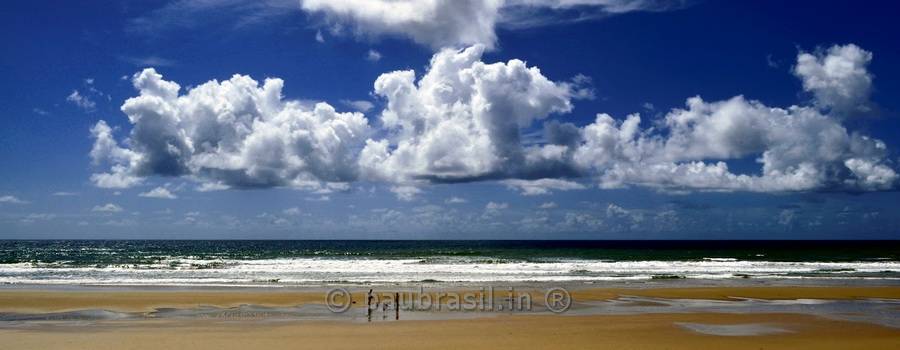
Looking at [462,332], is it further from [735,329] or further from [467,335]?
[735,329]

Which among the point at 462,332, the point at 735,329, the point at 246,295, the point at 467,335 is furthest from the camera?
the point at 246,295

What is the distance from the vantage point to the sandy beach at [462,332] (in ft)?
50.1

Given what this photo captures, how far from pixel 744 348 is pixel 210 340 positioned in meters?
13.0

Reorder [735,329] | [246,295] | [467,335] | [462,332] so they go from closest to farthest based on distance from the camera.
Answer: [467,335], [462,332], [735,329], [246,295]

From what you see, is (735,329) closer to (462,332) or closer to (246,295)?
(462,332)

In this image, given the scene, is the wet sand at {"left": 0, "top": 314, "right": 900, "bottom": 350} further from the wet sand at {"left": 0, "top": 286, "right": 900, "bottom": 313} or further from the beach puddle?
the wet sand at {"left": 0, "top": 286, "right": 900, "bottom": 313}

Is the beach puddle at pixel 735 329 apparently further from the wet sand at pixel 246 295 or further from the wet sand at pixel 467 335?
A: the wet sand at pixel 246 295

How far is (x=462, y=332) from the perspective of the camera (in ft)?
55.1

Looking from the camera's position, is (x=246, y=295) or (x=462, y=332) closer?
(x=462, y=332)

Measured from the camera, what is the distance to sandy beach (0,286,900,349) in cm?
1527

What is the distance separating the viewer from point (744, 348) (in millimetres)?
14938

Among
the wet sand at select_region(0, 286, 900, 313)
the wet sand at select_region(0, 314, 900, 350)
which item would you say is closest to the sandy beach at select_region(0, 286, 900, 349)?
the wet sand at select_region(0, 314, 900, 350)

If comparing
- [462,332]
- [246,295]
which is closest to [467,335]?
[462,332]

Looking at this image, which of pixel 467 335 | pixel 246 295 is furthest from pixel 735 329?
pixel 246 295
